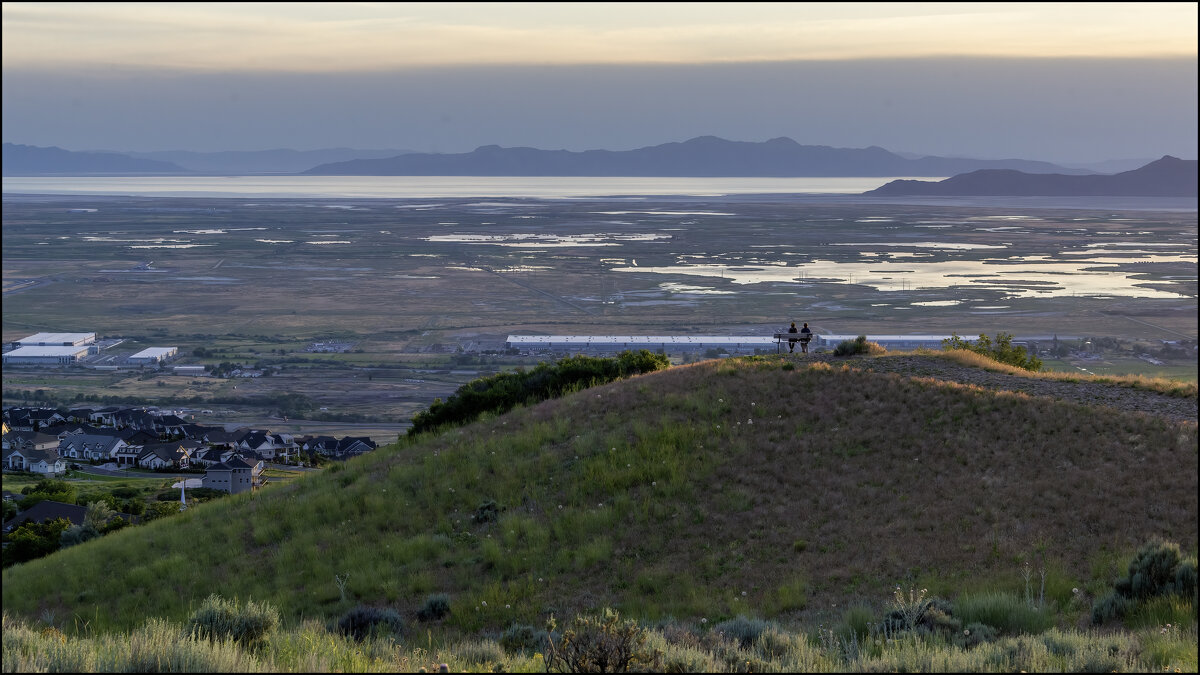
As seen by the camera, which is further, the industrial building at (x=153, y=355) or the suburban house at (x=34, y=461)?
the industrial building at (x=153, y=355)

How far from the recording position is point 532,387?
23.4m

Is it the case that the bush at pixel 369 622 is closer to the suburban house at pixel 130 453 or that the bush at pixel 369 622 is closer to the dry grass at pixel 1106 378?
the dry grass at pixel 1106 378

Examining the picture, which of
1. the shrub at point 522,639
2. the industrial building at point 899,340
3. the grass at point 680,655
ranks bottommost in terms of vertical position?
the industrial building at point 899,340

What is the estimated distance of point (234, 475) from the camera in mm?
34000

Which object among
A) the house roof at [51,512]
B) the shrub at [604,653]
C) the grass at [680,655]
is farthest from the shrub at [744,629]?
the house roof at [51,512]

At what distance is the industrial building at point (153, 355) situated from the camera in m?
61.9

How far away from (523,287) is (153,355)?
33.8 meters

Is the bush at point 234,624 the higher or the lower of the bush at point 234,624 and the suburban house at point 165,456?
the higher

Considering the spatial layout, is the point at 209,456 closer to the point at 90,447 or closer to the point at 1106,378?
the point at 90,447

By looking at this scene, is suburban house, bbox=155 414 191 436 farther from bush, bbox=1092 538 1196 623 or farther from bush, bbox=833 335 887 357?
bush, bbox=1092 538 1196 623

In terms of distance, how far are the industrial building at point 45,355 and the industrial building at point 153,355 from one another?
12.1ft

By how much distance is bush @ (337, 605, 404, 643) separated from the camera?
34.0 ft

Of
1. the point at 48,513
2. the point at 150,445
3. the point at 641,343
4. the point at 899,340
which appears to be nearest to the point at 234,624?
the point at 48,513

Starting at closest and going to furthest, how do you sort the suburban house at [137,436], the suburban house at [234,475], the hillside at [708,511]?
the hillside at [708,511] < the suburban house at [234,475] < the suburban house at [137,436]
